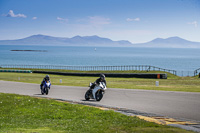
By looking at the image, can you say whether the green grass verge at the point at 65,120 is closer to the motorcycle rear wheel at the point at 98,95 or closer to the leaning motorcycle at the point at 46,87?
the motorcycle rear wheel at the point at 98,95

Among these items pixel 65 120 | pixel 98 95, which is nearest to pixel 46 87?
pixel 98 95

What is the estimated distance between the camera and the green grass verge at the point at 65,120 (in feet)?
31.9

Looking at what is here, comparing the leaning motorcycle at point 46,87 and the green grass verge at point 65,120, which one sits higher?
the leaning motorcycle at point 46,87

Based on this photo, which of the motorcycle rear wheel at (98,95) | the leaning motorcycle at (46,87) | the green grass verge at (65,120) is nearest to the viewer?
the green grass verge at (65,120)

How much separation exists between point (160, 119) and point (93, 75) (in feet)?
137

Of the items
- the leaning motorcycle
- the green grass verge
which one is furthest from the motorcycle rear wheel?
the leaning motorcycle

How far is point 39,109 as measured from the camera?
1427cm

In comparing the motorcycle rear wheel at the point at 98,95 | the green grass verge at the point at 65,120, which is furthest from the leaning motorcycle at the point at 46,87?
the green grass verge at the point at 65,120

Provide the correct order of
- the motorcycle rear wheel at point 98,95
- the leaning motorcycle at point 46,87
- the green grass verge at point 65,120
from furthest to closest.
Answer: the leaning motorcycle at point 46,87, the motorcycle rear wheel at point 98,95, the green grass verge at point 65,120

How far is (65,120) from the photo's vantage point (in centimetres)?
1174

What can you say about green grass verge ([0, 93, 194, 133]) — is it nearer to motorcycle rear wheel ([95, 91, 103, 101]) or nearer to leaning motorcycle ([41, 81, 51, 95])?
motorcycle rear wheel ([95, 91, 103, 101])

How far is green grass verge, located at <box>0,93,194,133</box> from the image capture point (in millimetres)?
9711

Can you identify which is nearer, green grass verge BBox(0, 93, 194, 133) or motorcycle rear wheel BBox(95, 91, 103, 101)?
green grass verge BBox(0, 93, 194, 133)

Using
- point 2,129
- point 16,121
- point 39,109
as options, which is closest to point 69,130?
point 2,129
